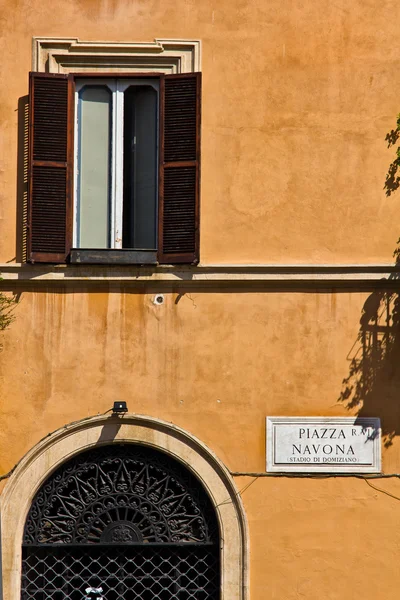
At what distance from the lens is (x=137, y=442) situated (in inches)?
408

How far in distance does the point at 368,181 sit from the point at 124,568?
3.89 m

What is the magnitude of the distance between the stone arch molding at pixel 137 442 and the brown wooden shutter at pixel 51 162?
153 centimetres

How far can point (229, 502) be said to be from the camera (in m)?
10.3

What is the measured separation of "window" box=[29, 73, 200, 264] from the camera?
10.5 meters

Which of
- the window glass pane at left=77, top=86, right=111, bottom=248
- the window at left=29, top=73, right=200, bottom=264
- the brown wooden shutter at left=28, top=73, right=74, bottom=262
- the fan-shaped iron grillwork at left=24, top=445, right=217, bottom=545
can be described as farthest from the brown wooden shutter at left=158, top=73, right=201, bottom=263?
the fan-shaped iron grillwork at left=24, top=445, right=217, bottom=545

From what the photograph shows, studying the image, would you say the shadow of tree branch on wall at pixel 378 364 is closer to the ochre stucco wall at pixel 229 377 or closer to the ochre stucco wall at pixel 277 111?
the ochre stucco wall at pixel 229 377

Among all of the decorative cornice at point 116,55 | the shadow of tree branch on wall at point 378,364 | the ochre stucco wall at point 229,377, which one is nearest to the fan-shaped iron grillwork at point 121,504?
the ochre stucco wall at point 229,377

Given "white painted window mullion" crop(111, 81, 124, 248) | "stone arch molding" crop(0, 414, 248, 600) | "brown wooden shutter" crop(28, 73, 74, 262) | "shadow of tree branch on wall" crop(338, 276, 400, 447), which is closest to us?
"stone arch molding" crop(0, 414, 248, 600)

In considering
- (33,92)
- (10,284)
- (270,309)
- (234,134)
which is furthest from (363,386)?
(33,92)

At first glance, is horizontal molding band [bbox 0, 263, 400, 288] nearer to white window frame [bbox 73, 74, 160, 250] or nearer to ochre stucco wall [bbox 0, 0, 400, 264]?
ochre stucco wall [bbox 0, 0, 400, 264]

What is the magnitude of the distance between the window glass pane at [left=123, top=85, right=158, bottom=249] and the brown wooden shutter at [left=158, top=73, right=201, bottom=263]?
0.51 ft

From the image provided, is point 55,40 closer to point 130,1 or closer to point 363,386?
point 130,1

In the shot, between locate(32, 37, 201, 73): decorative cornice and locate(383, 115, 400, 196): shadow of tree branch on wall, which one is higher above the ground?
locate(32, 37, 201, 73): decorative cornice

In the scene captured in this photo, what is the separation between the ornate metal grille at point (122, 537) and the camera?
10336 mm
